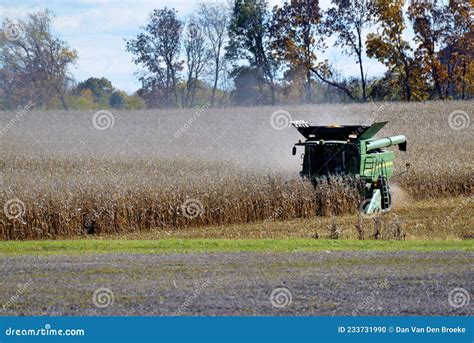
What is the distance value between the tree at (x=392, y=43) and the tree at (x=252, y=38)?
943cm

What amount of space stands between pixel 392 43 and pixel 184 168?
29.4 metres

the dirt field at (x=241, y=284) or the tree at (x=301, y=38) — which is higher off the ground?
the tree at (x=301, y=38)

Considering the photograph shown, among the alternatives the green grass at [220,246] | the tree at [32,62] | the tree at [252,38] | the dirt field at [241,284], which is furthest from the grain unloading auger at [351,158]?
the tree at [252,38]

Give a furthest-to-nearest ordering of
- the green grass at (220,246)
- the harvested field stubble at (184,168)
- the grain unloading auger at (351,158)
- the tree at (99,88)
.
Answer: the tree at (99,88), the grain unloading auger at (351,158), the harvested field stubble at (184,168), the green grass at (220,246)

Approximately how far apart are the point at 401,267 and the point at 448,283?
1.31 metres

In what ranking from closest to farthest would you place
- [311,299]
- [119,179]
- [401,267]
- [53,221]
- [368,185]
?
[311,299] → [401,267] → [53,221] → [368,185] → [119,179]

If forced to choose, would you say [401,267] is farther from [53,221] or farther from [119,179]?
[119,179]

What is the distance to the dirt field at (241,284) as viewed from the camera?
942cm

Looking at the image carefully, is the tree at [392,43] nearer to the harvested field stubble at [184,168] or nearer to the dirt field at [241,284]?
the harvested field stubble at [184,168]

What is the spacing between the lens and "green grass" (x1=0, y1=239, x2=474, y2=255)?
1459cm

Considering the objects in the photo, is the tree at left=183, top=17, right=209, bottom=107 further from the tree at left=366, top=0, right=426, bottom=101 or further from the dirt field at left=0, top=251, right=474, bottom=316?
the dirt field at left=0, top=251, right=474, bottom=316

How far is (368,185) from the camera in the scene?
20578 millimetres

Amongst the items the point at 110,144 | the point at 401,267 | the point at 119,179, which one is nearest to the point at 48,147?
the point at 110,144

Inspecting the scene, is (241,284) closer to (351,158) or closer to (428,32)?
(351,158)
